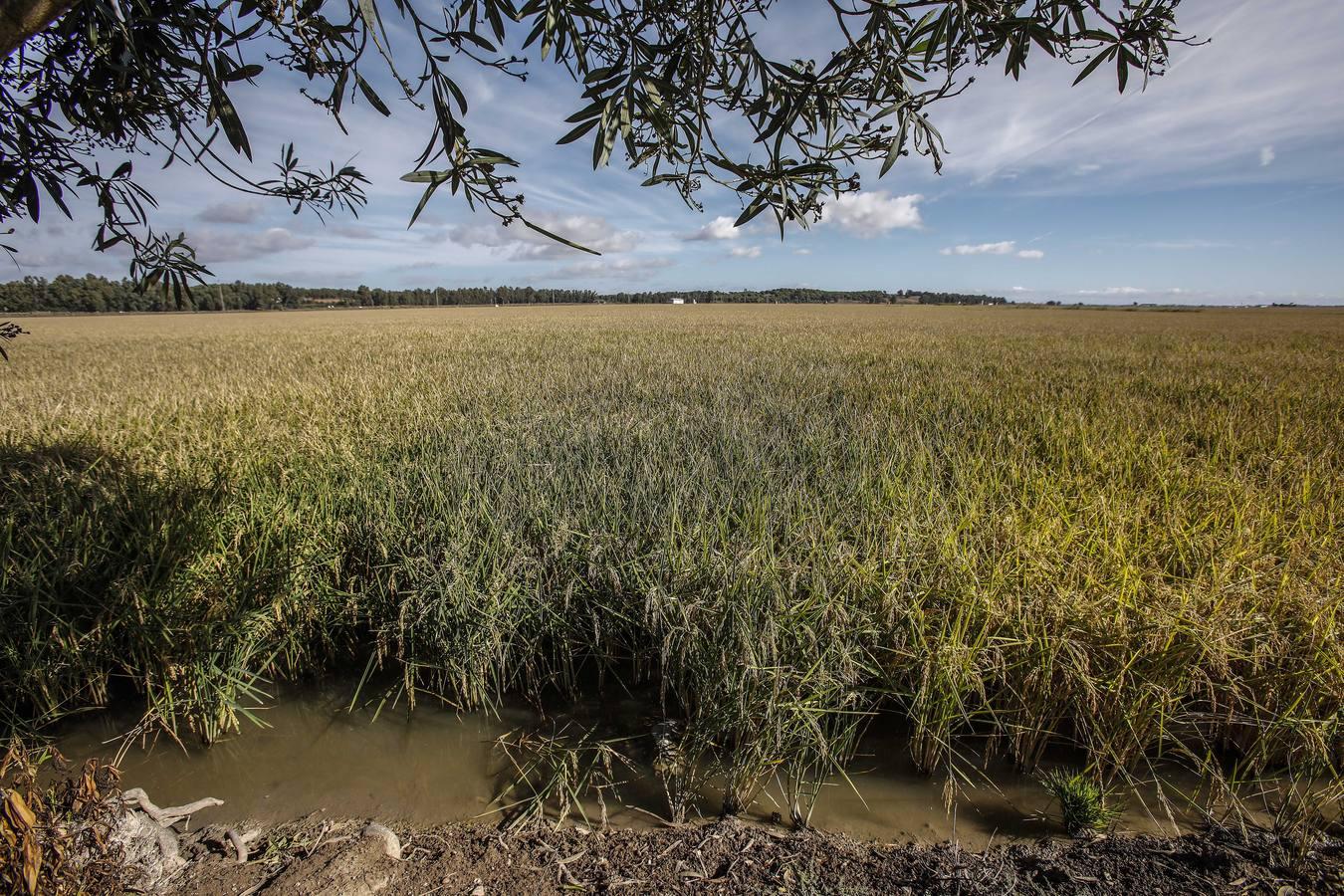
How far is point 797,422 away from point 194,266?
17.6 feet

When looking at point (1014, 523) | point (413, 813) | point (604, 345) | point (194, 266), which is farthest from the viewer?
point (604, 345)

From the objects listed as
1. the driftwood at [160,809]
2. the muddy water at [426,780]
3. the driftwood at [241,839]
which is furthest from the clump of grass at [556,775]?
the driftwood at [160,809]

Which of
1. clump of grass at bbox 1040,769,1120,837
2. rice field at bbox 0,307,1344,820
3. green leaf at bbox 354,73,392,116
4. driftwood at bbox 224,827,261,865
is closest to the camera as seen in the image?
green leaf at bbox 354,73,392,116

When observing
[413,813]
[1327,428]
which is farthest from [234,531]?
[1327,428]

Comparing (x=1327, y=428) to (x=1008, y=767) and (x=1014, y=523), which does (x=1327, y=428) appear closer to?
(x=1014, y=523)

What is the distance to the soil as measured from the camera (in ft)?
6.03

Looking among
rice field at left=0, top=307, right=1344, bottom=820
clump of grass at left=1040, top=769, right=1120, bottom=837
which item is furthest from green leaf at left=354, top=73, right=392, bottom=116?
clump of grass at left=1040, top=769, right=1120, bottom=837

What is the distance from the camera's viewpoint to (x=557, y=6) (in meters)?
1.43

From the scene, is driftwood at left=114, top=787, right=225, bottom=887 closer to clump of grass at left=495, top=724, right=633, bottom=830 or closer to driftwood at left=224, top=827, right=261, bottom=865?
driftwood at left=224, top=827, right=261, bottom=865

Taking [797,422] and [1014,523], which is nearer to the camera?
[1014,523]

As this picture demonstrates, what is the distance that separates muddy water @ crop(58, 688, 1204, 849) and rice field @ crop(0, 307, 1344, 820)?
123 mm

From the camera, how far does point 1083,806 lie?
2.22m

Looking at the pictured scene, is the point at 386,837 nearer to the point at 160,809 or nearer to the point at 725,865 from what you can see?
the point at 160,809

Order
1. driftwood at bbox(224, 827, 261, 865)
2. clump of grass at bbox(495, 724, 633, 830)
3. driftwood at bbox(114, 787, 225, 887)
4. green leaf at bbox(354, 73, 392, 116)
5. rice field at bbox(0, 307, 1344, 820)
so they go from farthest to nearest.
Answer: rice field at bbox(0, 307, 1344, 820) → clump of grass at bbox(495, 724, 633, 830) → driftwood at bbox(224, 827, 261, 865) → driftwood at bbox(114, 787, 225, 887) → green leaf at bbox(354, 73, 392, 116)
